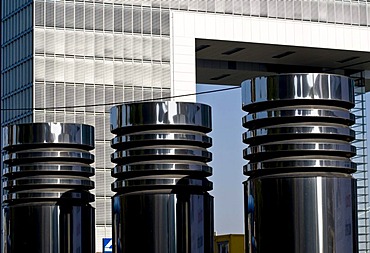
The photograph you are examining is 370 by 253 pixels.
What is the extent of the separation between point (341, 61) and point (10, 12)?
2886 cm

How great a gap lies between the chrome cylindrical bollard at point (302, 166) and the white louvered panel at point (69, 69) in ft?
218

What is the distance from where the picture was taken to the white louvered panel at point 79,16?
7575cm

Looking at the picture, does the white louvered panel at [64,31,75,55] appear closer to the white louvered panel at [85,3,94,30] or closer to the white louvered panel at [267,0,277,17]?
the white louvered panel at [85,3,94,30]

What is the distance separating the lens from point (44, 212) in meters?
12.7

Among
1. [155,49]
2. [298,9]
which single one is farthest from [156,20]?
[298,9]

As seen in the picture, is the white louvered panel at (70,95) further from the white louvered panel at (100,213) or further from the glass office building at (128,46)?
the white louvered panel at (100,213)

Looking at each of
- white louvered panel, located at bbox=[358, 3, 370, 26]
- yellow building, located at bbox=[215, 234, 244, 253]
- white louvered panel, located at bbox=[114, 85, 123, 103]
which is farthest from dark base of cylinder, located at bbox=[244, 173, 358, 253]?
white louvered panel, located at bbox=[358, 3, 370, 26]

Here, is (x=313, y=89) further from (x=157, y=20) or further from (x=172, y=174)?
(x=157, y=20)

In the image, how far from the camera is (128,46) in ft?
255

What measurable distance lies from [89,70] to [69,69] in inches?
63.7

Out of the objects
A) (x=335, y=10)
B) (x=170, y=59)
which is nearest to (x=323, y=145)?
(x=170, y=59)

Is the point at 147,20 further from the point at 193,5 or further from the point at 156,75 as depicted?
the point at 156,75

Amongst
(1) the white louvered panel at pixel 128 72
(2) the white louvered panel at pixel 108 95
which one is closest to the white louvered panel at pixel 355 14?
(1) the white louvered panel at pixel 128 72

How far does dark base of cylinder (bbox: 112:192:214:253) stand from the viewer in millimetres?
11102
